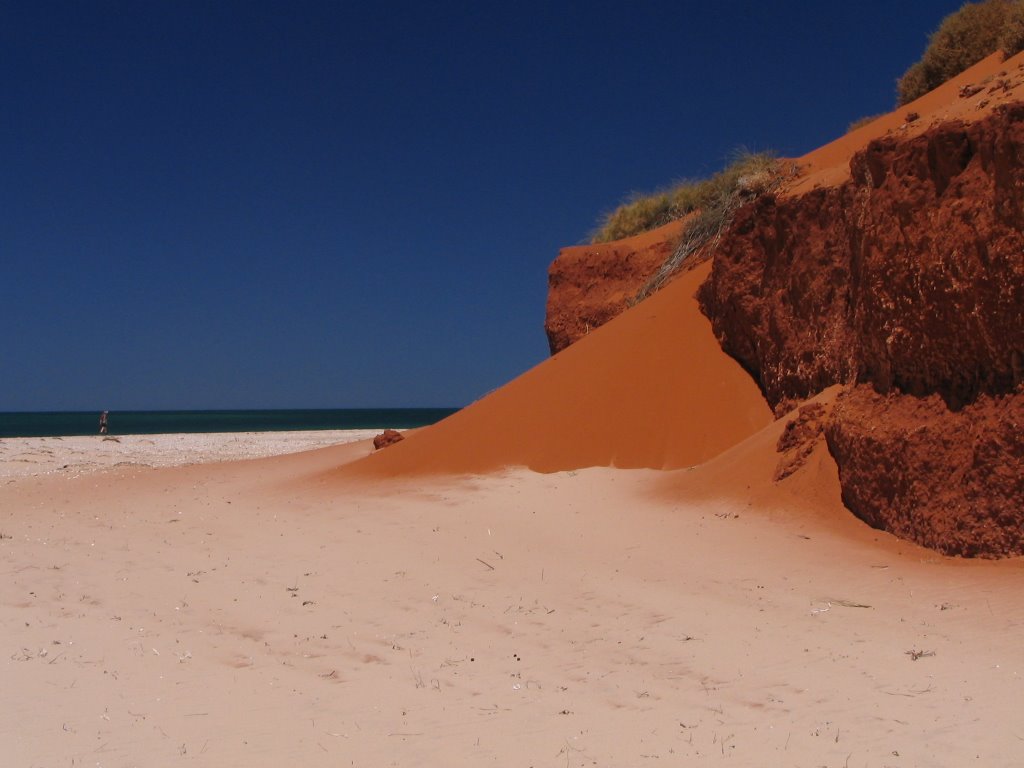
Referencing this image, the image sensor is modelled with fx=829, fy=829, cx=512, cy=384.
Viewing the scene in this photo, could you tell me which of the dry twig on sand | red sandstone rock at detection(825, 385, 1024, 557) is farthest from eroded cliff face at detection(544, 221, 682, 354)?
the dry twig on sand

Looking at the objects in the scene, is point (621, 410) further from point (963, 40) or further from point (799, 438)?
point (963, 40)

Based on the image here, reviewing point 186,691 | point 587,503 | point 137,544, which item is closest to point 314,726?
point 186,691

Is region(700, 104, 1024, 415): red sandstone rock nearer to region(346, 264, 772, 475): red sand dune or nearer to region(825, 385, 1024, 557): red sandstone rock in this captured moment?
region(825, 385, 1024, 557): red sandstone rock

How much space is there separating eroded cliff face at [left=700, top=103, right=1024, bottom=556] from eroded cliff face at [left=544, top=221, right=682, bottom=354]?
967 centimetres

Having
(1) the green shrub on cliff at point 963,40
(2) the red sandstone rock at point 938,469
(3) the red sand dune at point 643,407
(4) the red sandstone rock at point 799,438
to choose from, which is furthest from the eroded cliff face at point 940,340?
(1) the green shrub on cliff at point 963,40

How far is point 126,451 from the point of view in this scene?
25.0 m

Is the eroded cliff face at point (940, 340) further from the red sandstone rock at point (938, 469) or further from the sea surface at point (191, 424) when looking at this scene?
the sea surface at point (191, 424)

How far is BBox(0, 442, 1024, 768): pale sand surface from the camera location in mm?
3529

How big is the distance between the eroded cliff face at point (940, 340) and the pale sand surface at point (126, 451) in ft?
53.1

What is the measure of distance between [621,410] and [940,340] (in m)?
5.79

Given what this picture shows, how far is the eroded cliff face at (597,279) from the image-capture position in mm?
18500

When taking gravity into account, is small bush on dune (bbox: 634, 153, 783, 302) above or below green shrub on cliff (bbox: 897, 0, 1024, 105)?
below

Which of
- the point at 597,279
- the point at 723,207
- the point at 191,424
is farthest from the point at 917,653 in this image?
the point at 191,424

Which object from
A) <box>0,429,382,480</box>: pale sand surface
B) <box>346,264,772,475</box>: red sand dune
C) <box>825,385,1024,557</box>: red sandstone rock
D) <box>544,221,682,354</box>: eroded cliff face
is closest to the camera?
<box>825,385,1024,557</box>: red sandstone rock
